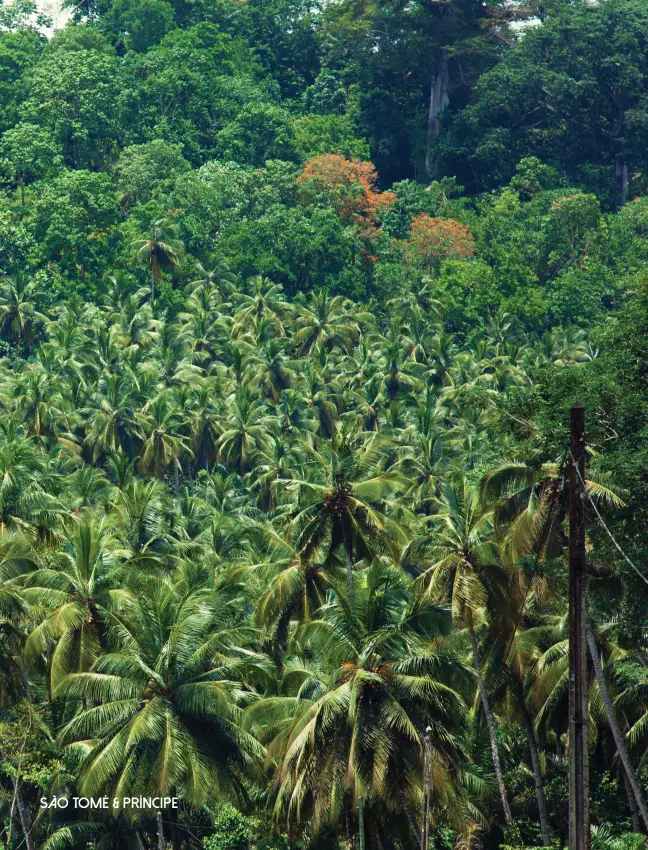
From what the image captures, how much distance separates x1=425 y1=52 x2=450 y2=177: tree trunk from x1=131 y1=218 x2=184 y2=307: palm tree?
95.9 ft

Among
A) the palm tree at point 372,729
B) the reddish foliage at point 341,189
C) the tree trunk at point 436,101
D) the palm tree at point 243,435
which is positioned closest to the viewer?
the palm tree at point 372,729

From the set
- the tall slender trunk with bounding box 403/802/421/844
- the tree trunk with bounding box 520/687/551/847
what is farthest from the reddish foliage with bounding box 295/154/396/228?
the tall slender trunk with bounding box 403/802/421/844

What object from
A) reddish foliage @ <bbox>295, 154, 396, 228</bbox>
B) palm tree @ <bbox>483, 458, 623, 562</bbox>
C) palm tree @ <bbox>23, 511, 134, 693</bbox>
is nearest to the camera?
palm tree @ <bbox>483, 458, 623, 562</bbox>

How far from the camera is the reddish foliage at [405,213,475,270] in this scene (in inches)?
4050

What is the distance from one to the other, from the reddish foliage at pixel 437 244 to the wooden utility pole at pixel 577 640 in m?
80.1

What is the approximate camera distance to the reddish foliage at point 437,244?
338 ft

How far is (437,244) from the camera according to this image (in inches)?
4070

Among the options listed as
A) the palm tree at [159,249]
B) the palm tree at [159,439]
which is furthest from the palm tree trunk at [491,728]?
the palm tree at [159,249]

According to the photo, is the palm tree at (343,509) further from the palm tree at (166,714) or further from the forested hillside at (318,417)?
the palm tree at (166,714)

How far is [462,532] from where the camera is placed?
3847 cm

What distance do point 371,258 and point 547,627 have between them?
63836mm

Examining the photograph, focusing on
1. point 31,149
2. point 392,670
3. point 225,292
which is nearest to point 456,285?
point 225,292

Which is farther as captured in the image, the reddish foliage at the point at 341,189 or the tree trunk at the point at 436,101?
the tree trunk at the point at 436,101

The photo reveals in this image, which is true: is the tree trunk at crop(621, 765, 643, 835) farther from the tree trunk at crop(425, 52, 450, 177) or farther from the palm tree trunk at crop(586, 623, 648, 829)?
the tree trunk at crop(425, 52, 450, 177)
